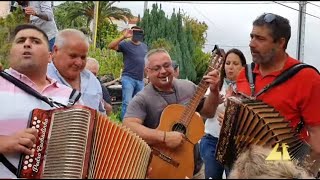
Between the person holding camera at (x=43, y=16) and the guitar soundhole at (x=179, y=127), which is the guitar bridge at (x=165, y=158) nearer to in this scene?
the guitar soundhole at (x=179, y=127)

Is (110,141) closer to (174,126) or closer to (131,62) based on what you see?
(174,126)

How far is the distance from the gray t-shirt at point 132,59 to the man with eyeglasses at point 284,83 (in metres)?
3.76

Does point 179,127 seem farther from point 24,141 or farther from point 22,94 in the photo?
point 24,141

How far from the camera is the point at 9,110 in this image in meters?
2.89

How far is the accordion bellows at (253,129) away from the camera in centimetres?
289

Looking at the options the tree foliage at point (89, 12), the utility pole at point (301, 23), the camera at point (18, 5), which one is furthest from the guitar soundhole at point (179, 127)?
the tree foliage at point (89, 12)

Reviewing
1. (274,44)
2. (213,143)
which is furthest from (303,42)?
(274,44)

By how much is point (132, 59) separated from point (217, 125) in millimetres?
2992

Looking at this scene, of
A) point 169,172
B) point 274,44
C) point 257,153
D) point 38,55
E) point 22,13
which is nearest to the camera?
point 257,153

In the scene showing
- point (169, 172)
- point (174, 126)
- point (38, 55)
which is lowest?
point (169, 172)

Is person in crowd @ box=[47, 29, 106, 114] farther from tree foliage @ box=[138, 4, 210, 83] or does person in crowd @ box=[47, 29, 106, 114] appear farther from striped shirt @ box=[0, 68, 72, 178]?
tree foliage @ box=[138, 4, 210, 83]

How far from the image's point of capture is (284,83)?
3236mm

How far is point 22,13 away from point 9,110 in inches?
135

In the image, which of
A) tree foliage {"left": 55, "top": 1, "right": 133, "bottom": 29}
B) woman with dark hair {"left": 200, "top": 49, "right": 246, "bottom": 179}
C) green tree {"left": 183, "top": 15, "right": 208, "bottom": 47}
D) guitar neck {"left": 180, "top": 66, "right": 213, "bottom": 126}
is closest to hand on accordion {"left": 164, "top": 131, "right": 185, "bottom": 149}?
guitar neck {"left": 180, "top": 66, "right": 213, "bottom": 126}
